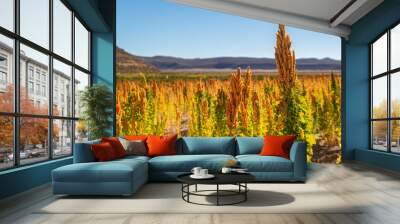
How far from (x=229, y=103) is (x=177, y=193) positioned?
4377 mm

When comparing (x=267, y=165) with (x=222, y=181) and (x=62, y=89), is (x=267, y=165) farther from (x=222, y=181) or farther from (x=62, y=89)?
(x=62, y=89)

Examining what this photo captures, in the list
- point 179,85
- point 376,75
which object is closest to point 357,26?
point 376,75

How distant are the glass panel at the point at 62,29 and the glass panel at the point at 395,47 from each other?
6.51m

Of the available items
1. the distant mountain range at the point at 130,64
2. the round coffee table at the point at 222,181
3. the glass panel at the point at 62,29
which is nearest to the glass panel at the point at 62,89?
the glass panel at the point at 62,29

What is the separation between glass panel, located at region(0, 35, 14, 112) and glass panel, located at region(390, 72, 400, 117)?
700 cm

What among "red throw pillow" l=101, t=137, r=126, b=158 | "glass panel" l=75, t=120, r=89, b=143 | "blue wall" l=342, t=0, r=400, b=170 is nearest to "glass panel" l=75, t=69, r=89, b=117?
"glass panel" l=75, t=120, r=89, b=143

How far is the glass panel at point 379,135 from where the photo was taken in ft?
27.6

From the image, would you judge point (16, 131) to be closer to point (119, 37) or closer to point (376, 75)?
point (119, 37)

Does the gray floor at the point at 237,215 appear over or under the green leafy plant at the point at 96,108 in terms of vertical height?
under

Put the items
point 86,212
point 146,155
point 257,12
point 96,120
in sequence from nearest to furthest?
point 86,212
point 146,155
point 96,120
point 257,12

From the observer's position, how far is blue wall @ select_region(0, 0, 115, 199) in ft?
18.8

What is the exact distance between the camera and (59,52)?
6.72 metres

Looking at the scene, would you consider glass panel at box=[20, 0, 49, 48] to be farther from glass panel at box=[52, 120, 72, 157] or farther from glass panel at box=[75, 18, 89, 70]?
glass panel at box=[75, 18, 89, 70]

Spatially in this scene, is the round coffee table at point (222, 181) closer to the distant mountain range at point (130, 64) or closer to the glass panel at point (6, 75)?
the glass panel at point (6, 75)
